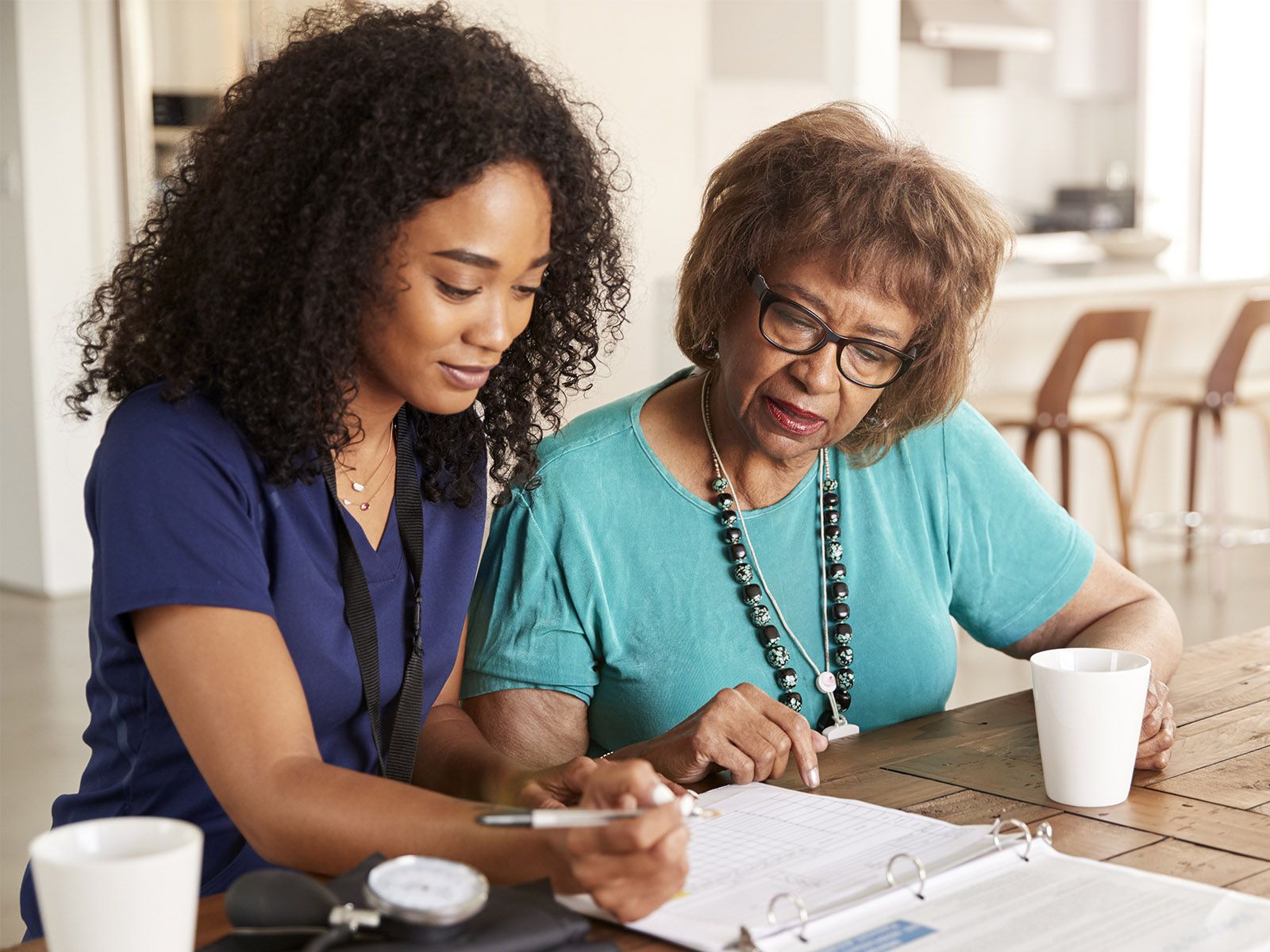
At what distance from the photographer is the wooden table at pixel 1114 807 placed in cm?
110

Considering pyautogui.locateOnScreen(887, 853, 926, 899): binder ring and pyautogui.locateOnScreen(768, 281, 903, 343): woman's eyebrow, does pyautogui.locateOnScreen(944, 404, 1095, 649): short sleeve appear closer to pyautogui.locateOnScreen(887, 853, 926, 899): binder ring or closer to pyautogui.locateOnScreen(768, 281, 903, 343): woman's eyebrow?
pyautogui.locateOnScreen(768, 281, 903, 343): woman's eyebrow

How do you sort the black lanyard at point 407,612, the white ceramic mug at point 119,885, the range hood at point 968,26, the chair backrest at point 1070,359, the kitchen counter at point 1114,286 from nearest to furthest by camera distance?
the white ceramic mug at point 119,885 < the black lanyard at point 407,612 < the chair backrest at point 1070,359 < the kitchen counter at point 1114,286 < the range hood at point 968,26

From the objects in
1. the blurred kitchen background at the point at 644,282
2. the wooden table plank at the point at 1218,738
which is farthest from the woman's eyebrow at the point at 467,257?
the blurred kitchen background at the point at 644,282

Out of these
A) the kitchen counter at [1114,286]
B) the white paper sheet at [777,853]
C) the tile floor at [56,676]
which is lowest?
the tile floor at [56,676]

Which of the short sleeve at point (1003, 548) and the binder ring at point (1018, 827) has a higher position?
the short sleeve at point (1003, 548)

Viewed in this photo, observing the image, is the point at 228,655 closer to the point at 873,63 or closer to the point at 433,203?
the point at 433,203

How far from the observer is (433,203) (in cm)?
115

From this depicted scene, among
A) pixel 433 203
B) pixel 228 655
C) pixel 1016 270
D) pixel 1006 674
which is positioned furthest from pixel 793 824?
pixel 1016 270

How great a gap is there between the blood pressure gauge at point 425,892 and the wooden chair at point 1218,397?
4.74 metres

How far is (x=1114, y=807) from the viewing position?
1.23m

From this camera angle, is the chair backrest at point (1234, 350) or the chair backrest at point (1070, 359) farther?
the chair backrest at point (1234, 350)

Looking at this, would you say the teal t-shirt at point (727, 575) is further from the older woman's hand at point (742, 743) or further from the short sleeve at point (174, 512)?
the short sleeve at point (174, 512)

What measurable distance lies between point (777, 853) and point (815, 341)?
67 cm

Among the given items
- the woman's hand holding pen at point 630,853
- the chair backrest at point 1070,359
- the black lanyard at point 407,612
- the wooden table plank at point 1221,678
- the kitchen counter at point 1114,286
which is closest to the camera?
the woman's hand holding pen at point 630,853
